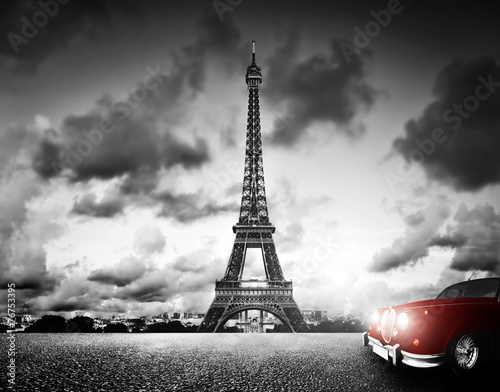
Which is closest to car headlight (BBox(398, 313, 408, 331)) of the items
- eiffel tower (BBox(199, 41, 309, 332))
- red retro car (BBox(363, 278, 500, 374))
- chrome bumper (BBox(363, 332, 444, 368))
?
red retro car (BBox(363, 278, 500, 374))

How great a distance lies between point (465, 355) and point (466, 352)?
4 cm

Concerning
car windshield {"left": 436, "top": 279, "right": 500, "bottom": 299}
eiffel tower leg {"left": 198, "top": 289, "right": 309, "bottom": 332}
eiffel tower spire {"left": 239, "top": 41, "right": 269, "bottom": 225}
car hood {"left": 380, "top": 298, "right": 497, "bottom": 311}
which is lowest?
eiffel tower leg {"left": 198, "top": 289, "right": 309, "bottom": 332}

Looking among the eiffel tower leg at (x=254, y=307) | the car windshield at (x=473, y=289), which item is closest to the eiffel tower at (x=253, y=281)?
the eiffel tower leg at (x=254, y=307)

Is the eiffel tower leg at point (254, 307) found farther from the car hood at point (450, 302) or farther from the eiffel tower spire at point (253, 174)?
the car hood at point (450, 302)

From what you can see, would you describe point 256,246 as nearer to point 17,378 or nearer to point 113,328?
point 113,328

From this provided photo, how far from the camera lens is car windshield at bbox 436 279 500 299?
5047 mm

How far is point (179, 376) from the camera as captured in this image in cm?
536

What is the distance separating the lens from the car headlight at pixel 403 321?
14.9 ft

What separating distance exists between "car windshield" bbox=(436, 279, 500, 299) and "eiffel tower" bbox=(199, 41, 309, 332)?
36.2 m

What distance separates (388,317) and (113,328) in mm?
50639

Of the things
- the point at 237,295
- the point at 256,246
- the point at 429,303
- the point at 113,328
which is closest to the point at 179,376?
the point at 429,303

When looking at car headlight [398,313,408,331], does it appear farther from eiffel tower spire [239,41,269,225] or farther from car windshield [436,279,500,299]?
eiffel tower spire [239,41,269,225]

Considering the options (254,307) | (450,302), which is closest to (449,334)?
(450,302)

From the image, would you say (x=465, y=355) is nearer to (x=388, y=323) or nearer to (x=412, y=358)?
(x=412, y=358)
